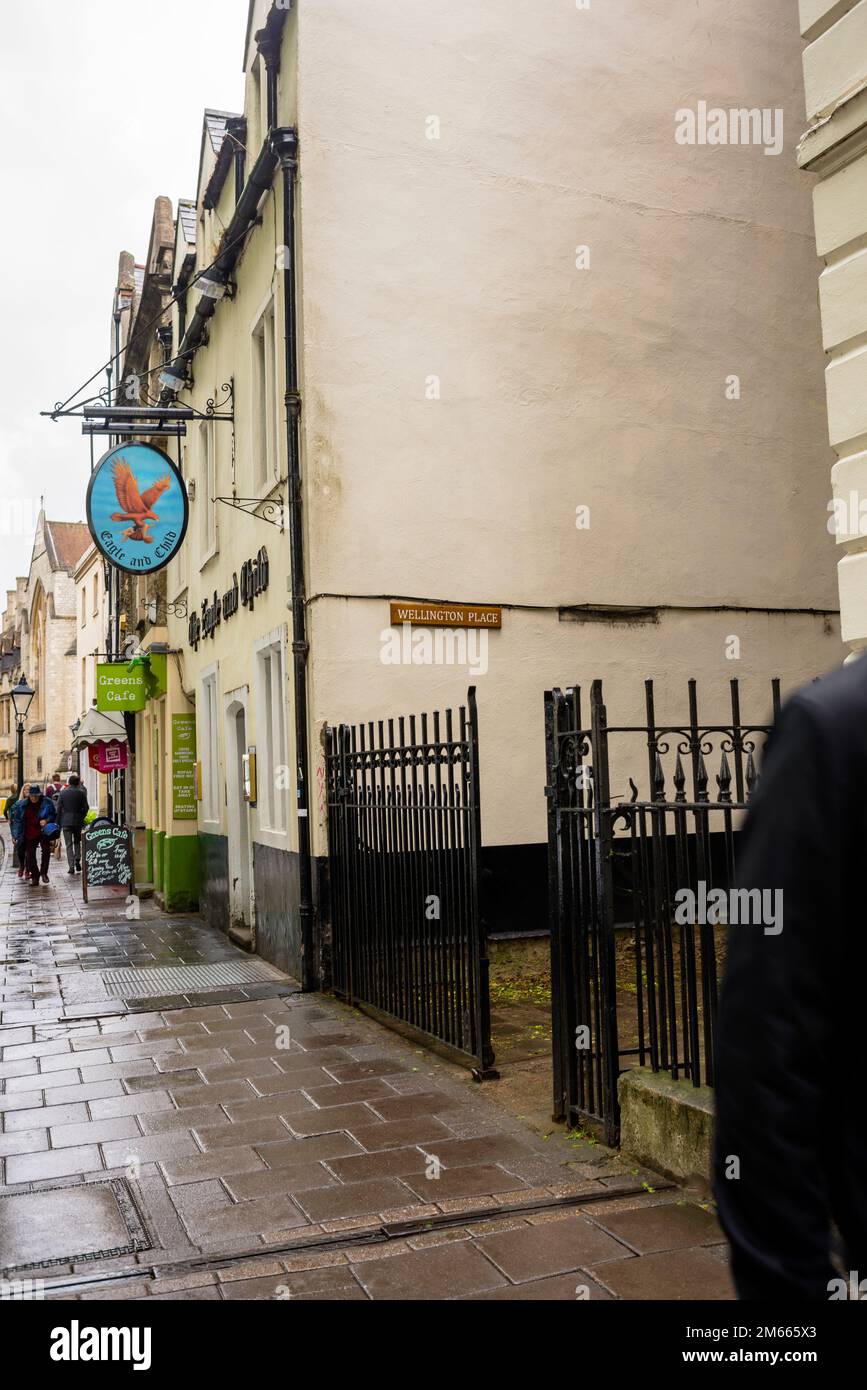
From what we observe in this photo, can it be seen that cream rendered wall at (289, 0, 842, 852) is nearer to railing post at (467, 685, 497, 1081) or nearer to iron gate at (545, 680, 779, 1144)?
railing post at (467, 685, 497, 1081)

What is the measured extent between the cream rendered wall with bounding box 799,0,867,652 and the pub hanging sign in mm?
6826

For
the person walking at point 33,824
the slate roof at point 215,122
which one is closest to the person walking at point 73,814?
the person walking at point 33,824

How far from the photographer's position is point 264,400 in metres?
12.2

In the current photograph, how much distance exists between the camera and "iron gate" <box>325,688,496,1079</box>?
22.2 ft

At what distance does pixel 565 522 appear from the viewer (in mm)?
10664

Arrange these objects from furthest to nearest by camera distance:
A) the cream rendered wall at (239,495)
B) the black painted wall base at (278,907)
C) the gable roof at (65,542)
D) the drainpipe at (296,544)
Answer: the gable roof at (65,542) < the cream rendered wall at (239,495) < the black painted wall base at (278,907) < the drainpipe at (296,544)

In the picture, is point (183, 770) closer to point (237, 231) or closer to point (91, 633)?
point (237, 231)

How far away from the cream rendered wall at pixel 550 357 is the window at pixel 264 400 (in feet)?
5.56

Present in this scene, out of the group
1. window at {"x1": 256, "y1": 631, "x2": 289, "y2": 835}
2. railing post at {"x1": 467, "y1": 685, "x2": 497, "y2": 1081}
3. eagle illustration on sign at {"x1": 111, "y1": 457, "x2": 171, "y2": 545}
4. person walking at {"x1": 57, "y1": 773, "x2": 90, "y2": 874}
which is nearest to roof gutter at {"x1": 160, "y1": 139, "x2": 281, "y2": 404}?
eagle illustration on sign at {"x1": 111, "y1": 457, "x2": 171, "y2": 545}

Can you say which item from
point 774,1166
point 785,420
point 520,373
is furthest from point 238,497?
point 774,1166

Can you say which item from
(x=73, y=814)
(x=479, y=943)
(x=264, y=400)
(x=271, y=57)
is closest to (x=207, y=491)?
(x=264, y=400)

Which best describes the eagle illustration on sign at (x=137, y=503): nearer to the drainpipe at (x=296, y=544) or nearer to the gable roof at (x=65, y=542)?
the drainpipe at (x=296, y=544)

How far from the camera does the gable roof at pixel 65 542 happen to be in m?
56.2

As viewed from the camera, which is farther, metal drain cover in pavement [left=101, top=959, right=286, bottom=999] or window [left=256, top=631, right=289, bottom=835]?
window [left=256, top=631, right=289, bottom=835]
